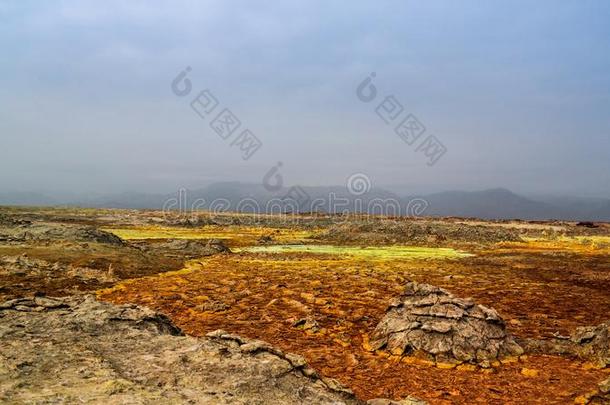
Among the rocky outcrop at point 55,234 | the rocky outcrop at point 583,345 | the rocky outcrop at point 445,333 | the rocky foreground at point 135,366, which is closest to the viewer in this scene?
the rocky foreground at point 135,366

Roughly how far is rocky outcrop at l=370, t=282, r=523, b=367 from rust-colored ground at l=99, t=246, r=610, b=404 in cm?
37

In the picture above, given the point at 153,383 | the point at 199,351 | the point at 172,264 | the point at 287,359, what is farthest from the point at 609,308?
the point at 172,264

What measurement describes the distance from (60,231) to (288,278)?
15.8 m

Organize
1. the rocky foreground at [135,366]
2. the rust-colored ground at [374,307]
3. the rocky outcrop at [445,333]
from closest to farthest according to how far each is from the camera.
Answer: the rocky foreground at [135,366] → the rust-colored ground at [374,307] → the rocky outcrop at [445,333]

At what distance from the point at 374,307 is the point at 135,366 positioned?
8.04 metres

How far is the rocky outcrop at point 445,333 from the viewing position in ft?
25.6

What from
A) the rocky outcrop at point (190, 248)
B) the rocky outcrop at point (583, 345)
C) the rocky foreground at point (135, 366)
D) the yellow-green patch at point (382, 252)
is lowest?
the yellow-green patch at point (382, 252)

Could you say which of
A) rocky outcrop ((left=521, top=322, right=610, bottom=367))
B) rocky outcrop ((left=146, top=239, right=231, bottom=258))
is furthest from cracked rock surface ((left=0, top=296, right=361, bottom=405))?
rocky outcrop ((left=146, top=239, right=231, bottom=258))

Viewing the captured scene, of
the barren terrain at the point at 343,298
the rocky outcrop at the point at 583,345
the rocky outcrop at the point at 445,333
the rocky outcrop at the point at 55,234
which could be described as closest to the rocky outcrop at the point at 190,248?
the barren terrain at the point at 343,298

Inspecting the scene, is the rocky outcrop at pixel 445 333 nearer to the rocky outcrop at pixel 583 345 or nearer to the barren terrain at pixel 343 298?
the barren terrain at pixel 343 298

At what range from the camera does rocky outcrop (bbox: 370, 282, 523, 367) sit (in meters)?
7.79

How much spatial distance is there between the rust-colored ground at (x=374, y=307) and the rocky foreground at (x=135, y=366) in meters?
1.69

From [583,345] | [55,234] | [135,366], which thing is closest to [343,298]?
[583,345]

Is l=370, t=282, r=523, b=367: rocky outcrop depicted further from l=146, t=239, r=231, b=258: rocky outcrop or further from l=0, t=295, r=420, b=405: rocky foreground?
l=146, t=239, r=231, b=258: rocky outcrop
